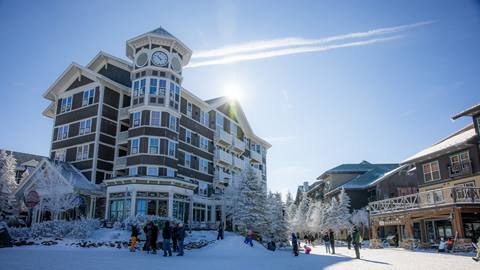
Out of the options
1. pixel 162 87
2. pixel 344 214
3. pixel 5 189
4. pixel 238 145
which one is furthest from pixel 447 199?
pixel 5 189

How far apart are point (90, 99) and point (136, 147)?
807 centimetres

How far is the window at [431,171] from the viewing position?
3625 cm

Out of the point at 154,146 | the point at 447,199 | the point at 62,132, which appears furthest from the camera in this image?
the point at 62,132

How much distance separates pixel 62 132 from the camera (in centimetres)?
4103

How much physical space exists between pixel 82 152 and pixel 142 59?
440 inches

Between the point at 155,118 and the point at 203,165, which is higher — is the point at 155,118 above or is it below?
above

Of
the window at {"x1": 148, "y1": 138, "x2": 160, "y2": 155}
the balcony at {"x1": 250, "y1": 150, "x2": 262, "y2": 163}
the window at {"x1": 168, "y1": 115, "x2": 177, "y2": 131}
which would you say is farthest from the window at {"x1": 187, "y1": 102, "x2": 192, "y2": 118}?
the balcony at {"x1": 250, "y1": 150, "x2": 262, "y2": 163}

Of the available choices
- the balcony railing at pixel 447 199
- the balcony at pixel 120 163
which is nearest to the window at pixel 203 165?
the balcony at pixel 120 163

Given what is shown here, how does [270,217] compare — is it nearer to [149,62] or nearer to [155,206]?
[155,206]

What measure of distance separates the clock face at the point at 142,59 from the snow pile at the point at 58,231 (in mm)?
17577

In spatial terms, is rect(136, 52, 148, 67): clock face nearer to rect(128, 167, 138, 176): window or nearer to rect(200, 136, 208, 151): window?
rect(128, 167, 138, 176): window

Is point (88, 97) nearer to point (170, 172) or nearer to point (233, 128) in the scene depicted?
point (170, 172)

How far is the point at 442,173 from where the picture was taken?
1390 inches

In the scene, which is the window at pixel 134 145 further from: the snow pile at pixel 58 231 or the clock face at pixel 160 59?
the snow pile at pixel 58 231
